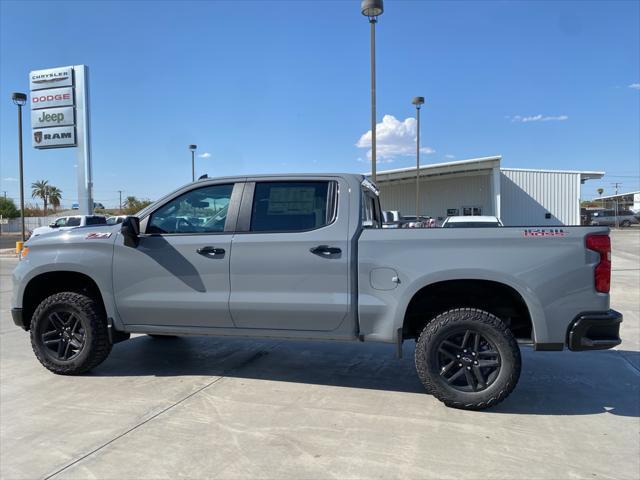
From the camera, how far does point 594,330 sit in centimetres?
366

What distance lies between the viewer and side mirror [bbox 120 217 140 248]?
4.24 metres

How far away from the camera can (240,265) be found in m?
4.19

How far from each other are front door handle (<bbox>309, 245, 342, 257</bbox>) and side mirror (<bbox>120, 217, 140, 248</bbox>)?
5.37 ft

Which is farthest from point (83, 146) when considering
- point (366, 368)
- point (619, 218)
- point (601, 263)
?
point (619, 218)

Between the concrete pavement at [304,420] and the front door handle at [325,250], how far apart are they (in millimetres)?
1263

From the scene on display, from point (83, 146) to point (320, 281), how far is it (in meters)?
20.5

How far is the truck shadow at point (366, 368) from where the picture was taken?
162 inches

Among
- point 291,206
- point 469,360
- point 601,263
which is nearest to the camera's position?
point 601,263

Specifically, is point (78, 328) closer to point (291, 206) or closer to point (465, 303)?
point (291, 206)

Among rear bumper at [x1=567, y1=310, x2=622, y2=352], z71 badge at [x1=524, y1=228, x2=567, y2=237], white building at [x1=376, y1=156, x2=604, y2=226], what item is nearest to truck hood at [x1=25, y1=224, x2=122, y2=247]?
z71 badge at [x1=524, y1=228, x2=567, y2=237]

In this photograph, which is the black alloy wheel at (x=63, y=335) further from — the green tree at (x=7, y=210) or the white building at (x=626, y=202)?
the green tree at (x=7, y=210)

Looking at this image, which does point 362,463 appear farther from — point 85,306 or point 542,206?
point 542,206

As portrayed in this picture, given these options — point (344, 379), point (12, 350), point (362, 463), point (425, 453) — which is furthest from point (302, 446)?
point (12, 350)

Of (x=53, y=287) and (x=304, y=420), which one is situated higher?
(x=53, y=287)
